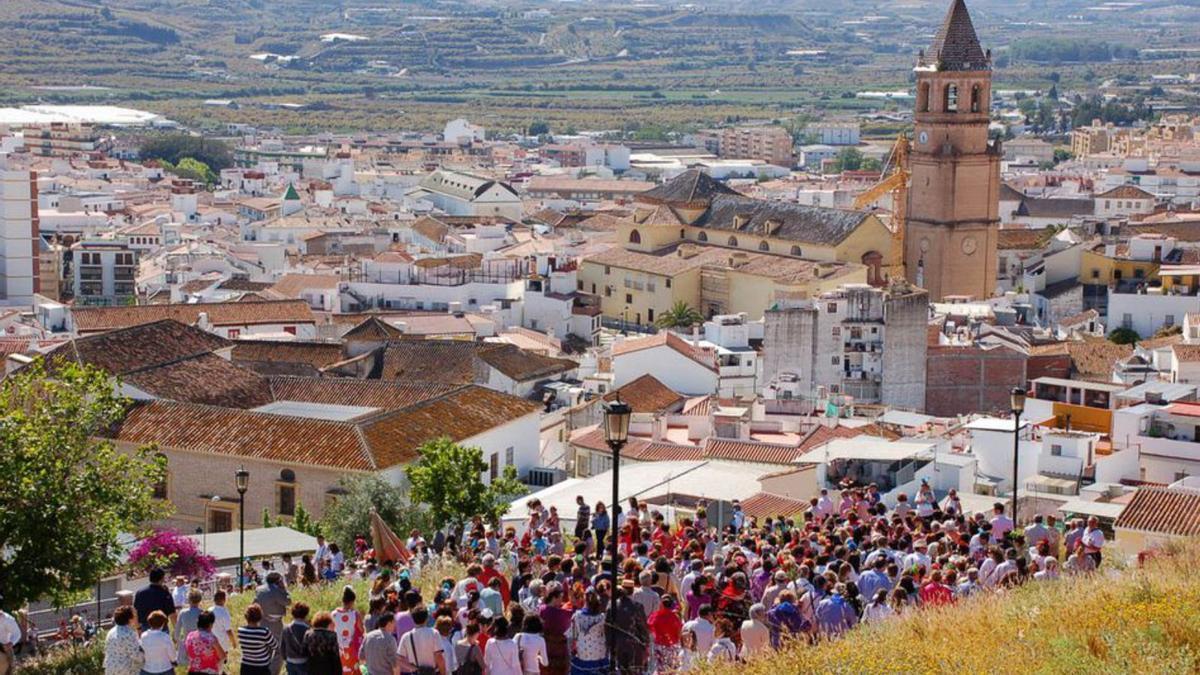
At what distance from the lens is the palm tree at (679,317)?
5169 cm

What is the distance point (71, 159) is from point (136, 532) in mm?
92152

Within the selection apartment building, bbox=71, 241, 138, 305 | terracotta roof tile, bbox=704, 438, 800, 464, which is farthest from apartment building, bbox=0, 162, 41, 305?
terracotta roof tile, bbox=704, 438, 800, 464

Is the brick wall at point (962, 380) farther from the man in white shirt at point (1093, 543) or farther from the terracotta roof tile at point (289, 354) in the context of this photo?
the man in white shirt at point (1093, 543)

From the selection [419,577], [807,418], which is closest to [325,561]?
[419,577]

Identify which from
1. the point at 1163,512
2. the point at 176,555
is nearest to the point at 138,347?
the point at 176,555

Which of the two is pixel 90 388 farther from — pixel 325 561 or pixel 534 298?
pixel 534 298

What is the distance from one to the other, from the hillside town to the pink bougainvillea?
46cm

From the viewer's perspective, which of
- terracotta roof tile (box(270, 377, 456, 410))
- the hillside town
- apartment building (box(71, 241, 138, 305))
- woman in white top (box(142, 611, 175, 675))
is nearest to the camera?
woman in white top (box(142, 611, 175, 675))

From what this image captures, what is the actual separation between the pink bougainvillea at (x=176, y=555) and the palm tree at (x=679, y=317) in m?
31.7

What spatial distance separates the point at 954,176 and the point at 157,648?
46317mm

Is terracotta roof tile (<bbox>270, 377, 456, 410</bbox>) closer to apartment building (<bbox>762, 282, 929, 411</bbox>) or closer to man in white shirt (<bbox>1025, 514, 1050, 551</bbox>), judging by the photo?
apartment building (<bbox>762, 282, 929, 411</bbox>)

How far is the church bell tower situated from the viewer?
5550cm

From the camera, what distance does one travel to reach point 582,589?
12.6m

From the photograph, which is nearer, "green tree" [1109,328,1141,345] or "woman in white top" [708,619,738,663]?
"woman in white top" [708,619,738,663]
